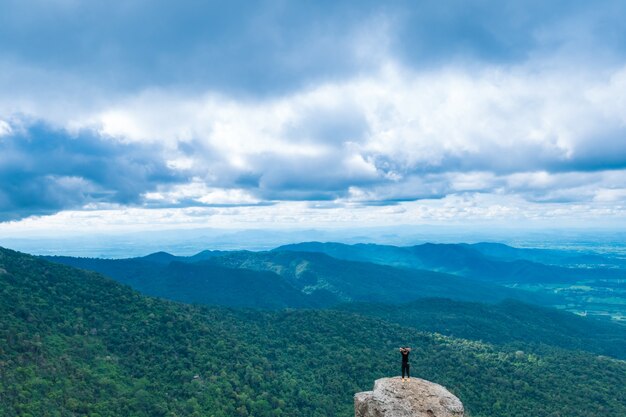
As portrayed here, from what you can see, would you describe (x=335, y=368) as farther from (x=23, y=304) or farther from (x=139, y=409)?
(x=23, y=304)

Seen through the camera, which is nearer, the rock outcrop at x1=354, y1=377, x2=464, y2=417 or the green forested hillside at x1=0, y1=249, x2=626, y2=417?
the rock outcrop at x1=354, y1=377, x2=464, y2=417

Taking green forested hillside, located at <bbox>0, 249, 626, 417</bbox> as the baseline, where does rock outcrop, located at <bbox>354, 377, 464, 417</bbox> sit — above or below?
above

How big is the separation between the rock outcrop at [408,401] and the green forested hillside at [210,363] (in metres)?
72.8

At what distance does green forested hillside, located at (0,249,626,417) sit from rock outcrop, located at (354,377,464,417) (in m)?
72.8

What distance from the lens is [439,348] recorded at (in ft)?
477

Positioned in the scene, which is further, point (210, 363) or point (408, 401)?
point (210, 363)

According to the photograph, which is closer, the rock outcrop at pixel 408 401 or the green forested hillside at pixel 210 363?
the rock outcrop at pixel 408 401

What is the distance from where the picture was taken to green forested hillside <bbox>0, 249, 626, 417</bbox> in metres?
82.4

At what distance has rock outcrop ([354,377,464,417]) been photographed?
18369 millimetres

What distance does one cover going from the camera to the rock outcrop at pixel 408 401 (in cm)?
1837

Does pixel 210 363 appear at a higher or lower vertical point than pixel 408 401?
lower

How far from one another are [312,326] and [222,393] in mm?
62875

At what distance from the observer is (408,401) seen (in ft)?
61.2

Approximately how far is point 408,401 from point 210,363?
93931 millimetres
